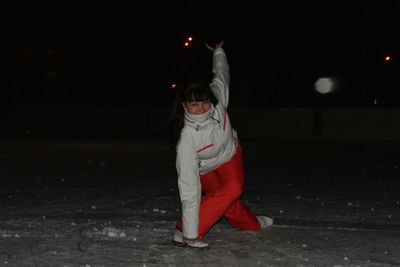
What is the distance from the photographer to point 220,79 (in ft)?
18.9

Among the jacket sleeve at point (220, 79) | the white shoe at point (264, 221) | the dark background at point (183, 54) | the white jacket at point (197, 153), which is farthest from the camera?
the dark background at point (183, 54)

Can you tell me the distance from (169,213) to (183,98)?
95.8 inches

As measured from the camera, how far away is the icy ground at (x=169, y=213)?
530 centimetres

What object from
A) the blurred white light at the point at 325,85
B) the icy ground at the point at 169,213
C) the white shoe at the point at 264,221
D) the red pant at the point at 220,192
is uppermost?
the blurred white light at the point at 325,85

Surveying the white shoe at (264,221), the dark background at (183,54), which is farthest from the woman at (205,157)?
the dark background at (183,54)

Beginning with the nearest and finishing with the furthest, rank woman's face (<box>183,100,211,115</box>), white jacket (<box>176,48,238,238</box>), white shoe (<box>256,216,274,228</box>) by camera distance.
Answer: woman's face (<box>183,100,211,115</box>), white jacket (<box>176,48,238,238</box>), white shoe (<box>256,216,274,228</box>)

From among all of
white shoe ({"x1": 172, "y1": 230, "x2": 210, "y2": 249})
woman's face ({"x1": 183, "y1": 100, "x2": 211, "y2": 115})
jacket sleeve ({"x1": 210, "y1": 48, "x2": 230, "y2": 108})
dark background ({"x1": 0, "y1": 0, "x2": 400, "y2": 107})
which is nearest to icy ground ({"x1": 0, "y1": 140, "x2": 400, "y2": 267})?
white shoe ({"x1": 172, "y1": 230, "x2": 210, "y2": 249})

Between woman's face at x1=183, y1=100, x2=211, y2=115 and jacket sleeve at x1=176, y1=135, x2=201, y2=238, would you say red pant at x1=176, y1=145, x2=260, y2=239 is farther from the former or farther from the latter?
woman's face at x1=183, y1=100, x2=211, y2=115

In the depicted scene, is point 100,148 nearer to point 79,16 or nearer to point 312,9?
point 312,9

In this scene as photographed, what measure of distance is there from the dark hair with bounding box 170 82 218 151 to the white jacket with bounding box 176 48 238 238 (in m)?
0.06

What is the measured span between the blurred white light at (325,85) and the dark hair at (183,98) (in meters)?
39.6

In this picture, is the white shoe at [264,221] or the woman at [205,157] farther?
the white shoe at [264,221]

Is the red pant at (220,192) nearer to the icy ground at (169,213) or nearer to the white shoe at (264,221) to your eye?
the icy ground at (169,213)

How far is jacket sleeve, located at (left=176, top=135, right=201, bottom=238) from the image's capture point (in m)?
5.34
